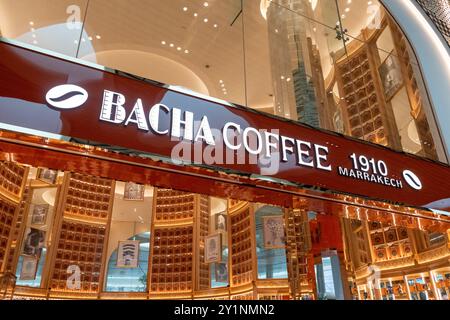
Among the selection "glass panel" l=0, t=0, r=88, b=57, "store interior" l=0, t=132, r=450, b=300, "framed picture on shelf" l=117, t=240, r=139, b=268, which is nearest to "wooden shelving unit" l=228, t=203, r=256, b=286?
"store interior" l=0, t=132, r=450, b=300

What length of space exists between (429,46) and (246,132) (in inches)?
105

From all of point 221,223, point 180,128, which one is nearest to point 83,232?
point 221,223

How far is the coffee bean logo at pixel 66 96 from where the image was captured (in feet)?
5.03

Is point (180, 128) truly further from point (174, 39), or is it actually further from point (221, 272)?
point (221, 272)

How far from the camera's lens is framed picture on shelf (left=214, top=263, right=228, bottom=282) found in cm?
947

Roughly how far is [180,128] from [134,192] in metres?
9.53

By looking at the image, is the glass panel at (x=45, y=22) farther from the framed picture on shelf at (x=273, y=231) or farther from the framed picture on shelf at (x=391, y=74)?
the framed picture on shelf at (x=273, y=231)

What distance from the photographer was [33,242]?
8344mm

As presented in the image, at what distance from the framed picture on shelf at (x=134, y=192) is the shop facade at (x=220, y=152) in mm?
62

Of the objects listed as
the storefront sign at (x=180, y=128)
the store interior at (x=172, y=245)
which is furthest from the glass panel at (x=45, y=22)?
the store interior at (x=172, y=245)

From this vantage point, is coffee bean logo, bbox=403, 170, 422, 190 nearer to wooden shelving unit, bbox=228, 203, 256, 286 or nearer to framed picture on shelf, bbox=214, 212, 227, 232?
wooden shelving unit, bbox=228, 203, 256, 286
